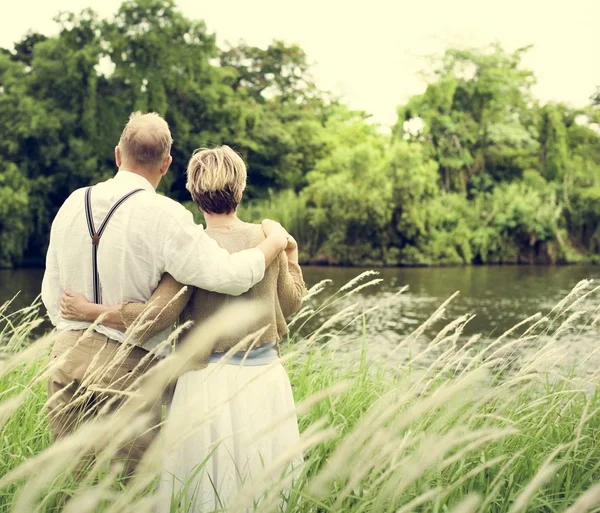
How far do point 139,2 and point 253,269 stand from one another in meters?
33.0

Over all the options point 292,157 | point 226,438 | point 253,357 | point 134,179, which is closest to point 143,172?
point 134,179

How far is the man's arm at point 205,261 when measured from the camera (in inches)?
91.4

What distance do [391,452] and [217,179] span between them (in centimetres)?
103

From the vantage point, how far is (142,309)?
238 cm

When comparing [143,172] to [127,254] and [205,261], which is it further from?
[205,261]

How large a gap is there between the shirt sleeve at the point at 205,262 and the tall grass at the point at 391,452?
24cm

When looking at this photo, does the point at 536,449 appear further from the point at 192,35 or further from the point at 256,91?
the point at 256,91

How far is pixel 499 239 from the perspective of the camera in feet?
109

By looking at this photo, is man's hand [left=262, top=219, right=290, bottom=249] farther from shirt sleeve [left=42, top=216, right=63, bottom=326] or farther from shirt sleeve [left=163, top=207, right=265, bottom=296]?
shirt sleeve [left=42, top=216, right=63, bottom=326]

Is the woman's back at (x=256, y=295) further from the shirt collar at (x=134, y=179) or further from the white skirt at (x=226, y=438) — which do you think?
the shirt collar at (x=134, y=179)

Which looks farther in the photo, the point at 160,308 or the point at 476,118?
the point at 476,118

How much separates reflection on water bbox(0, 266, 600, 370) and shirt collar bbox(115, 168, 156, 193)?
965 centimetres

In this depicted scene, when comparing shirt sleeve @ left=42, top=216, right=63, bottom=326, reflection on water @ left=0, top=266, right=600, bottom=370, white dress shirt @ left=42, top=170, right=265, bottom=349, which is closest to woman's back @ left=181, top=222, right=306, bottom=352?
white dress shirt @ left=42, top=170, right=265, bottom=349

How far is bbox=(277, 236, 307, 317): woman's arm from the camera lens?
8.51 ft
